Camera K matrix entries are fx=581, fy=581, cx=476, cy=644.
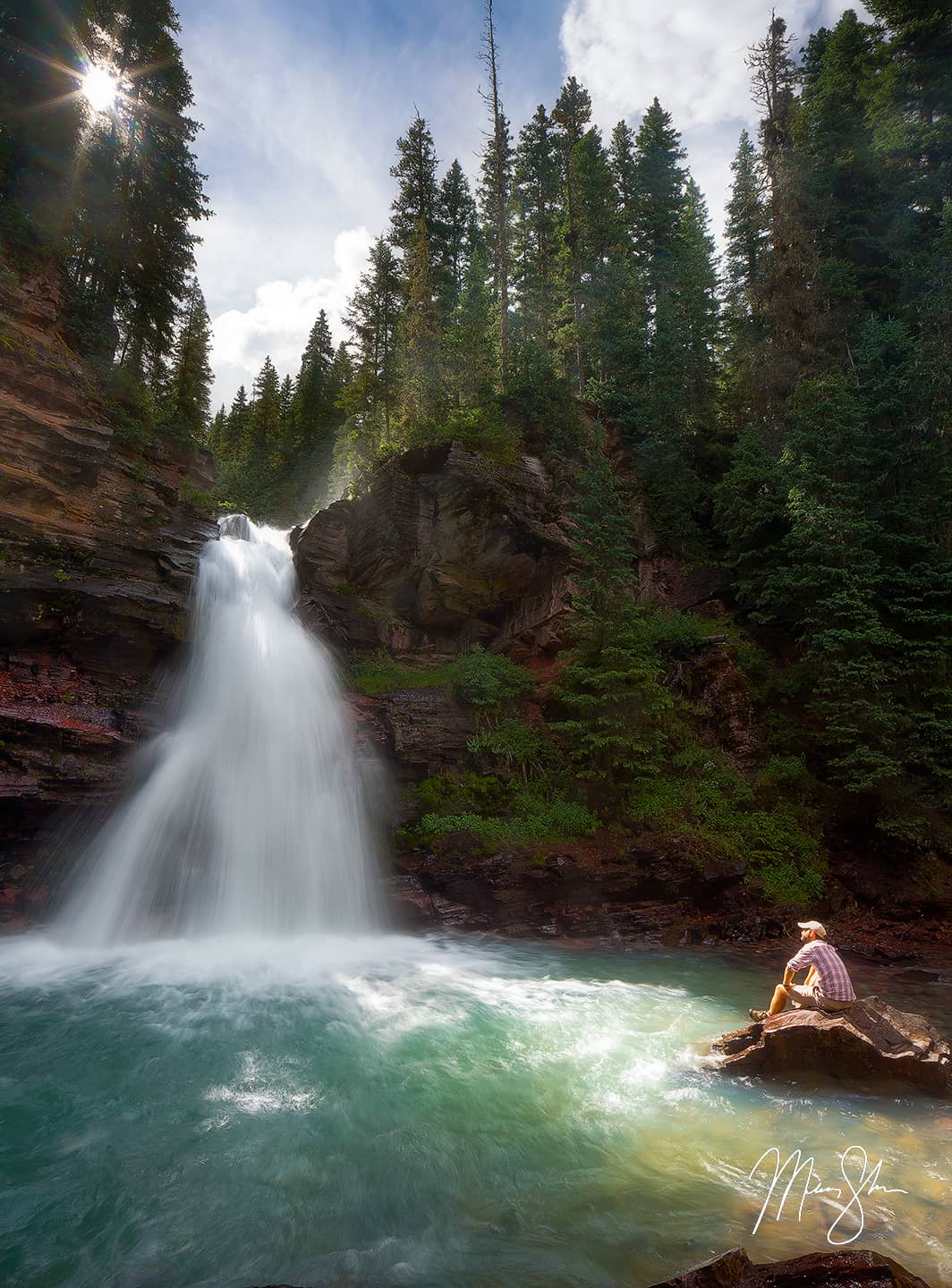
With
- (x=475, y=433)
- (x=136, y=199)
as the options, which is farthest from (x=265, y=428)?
(x=475, y=433)

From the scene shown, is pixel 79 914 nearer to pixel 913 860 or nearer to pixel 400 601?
pixel 400 601

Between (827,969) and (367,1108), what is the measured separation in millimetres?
5826

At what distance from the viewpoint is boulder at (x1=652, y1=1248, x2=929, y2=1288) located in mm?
3184

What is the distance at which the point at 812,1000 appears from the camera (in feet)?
24.5

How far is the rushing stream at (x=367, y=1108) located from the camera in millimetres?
4195

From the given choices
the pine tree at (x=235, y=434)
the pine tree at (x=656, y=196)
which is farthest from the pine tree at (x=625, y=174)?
the pine tree at (x=235, y=434)

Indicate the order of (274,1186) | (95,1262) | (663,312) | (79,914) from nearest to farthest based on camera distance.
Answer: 1. (95,1262)
2. (274,1186)
3. (79,914)
4. (663,312)

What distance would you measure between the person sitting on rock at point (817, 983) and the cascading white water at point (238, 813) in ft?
28.7

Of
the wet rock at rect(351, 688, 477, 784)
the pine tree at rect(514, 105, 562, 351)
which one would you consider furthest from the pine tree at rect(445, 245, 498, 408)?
the wet rock at rect(351, 688, 477, 784)

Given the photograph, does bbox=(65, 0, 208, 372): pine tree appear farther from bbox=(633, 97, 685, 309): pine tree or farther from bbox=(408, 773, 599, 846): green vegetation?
bbox=(633, 97, 685, 309): pine tree

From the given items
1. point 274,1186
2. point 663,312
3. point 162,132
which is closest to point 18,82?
point 162,132

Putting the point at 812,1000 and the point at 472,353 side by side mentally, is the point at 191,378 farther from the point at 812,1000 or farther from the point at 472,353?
the point at 812,1000

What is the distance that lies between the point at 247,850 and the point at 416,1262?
10.9m

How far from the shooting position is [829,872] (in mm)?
14344
